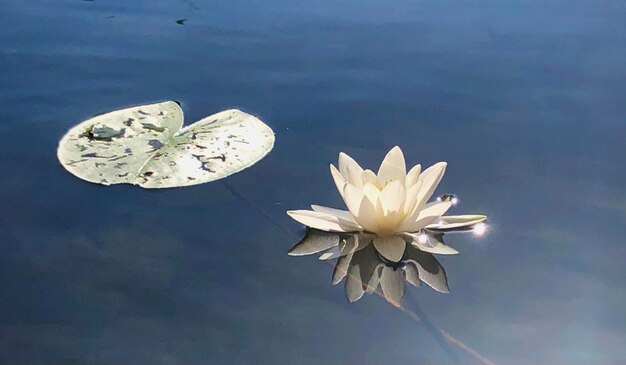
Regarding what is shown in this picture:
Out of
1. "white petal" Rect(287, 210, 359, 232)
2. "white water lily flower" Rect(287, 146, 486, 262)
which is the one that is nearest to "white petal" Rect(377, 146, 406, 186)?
"white water lily flower" Rect(287, 146, 486, 262)

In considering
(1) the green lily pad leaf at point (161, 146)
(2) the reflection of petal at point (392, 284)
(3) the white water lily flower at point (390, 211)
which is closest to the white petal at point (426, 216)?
(3) the white water lily flower at point (390, 211)

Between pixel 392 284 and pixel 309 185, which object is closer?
pixel 392 284

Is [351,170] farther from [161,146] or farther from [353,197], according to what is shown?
[161,146]

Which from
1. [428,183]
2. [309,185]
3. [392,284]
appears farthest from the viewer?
[309,185]

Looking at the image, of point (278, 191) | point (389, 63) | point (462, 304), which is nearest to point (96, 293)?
point (278, 191)

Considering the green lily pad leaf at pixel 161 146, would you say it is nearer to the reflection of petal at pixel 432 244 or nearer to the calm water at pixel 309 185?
the calm water at pixel 309 185

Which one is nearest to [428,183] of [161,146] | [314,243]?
[314,243]

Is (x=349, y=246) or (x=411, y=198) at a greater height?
(x=411, y=198)

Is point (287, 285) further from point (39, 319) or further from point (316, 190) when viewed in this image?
point (39, 319)
